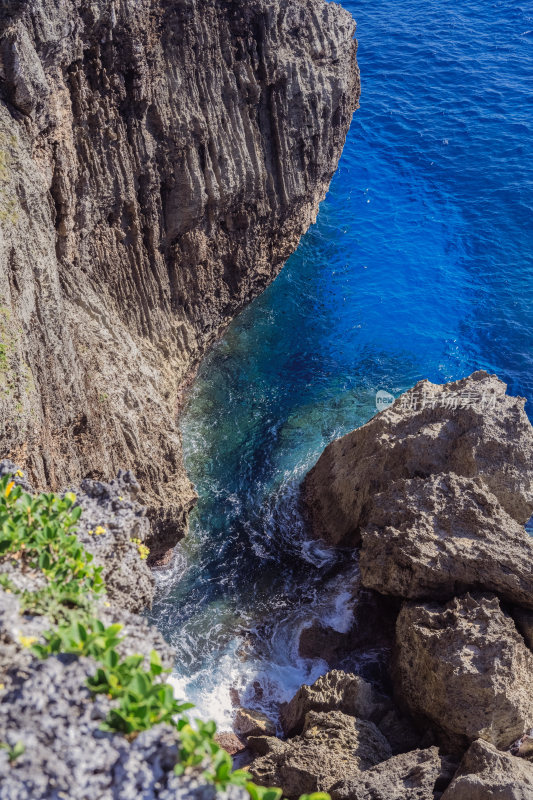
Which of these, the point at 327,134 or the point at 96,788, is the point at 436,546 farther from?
the point at 327,134

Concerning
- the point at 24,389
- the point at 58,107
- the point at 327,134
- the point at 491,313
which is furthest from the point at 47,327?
the point at 491,313

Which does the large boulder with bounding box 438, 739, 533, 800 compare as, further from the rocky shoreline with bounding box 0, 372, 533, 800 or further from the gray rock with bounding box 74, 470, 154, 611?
the gray rock with bounding box 74, 470, 154, 611

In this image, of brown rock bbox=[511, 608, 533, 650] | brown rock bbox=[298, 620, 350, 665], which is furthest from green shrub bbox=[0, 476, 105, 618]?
brown rock bbox=[298, 620, 350, 665]

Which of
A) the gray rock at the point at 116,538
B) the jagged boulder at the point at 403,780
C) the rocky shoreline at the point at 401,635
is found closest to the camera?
the rocky shoreline at the point at 401,635

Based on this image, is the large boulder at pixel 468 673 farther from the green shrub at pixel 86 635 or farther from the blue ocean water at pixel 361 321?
the green shrub at pixel 86 635

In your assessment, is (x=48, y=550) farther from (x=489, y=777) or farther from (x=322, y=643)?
(x=322, y=643)

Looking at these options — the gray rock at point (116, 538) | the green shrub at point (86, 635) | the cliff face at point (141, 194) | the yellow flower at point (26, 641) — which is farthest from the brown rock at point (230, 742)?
the yellow flower at point (26, 641)
